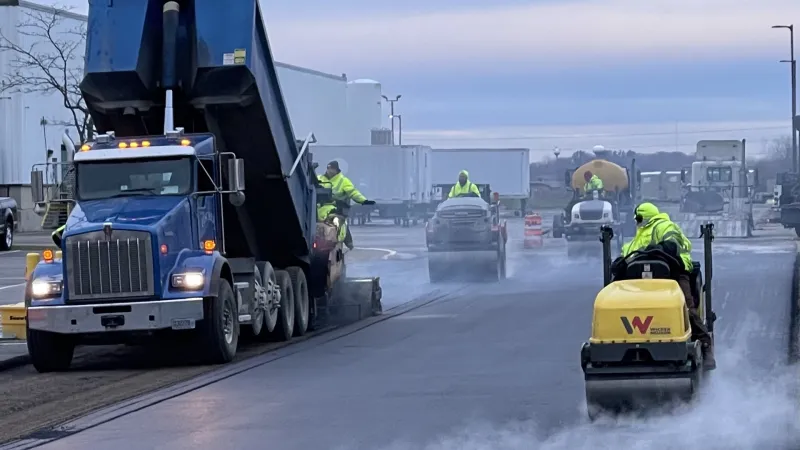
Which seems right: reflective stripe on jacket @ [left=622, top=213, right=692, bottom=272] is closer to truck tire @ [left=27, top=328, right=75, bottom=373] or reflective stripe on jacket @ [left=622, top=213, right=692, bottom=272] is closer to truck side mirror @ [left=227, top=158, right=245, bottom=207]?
truck side mirror @ [left=227, top=158, right=245, bottom=207]

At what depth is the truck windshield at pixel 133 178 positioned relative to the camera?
17.3 m

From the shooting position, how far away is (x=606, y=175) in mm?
47844

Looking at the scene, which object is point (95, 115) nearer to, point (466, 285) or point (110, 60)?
point (110, 60)

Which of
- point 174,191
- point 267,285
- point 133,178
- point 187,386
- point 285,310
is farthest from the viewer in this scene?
point 285,310

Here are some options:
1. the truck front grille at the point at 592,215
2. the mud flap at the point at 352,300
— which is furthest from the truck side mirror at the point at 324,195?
the truck front grille at the point at 592,215

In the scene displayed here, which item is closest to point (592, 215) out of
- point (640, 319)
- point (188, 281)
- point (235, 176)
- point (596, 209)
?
point (596, 209)

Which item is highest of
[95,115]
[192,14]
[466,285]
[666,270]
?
[192,14]

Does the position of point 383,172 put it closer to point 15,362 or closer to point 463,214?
point 463,214

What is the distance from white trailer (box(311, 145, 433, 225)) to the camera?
69000 mm

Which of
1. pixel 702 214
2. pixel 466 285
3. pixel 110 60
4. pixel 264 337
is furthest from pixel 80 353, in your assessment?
pixel 702 214

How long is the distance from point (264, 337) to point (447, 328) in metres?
2.58

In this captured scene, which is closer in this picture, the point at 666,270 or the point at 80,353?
the point at 666,270

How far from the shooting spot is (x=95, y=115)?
18.3 metres

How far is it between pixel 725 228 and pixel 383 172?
73.5 ft
